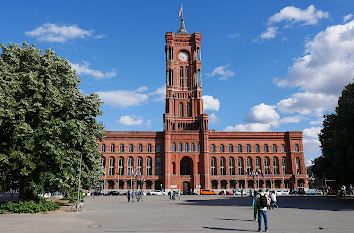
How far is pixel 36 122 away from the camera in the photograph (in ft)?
72.5

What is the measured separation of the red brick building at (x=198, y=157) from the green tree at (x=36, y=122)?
159ft

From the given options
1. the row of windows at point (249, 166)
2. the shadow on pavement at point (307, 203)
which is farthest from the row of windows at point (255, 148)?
the shadow on pavement at point (307, 203)

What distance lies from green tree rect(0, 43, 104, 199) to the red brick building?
159 ft

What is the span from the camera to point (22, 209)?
20828 mm

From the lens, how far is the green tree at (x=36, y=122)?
67.1 ft

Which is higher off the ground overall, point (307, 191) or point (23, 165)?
point (23, 165)

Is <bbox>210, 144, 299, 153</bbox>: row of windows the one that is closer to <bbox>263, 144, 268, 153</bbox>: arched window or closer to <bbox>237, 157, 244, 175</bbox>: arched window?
<bbox>263, 144, 268, 153</bbox>: arched window

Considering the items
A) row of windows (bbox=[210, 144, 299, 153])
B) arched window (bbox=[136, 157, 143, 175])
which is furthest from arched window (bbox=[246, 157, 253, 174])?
arched window (bbox=[136, 157, 143, 175])

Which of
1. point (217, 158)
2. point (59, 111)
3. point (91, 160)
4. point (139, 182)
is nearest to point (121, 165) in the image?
point (139, 182)

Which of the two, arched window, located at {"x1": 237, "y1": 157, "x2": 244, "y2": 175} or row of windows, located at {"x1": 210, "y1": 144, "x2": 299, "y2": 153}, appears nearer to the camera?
arched window, located at {"x1": 237, "y1": 157, "x2": 244, "y2": 175}

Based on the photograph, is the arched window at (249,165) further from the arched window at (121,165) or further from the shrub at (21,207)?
the shrub at (21,207)

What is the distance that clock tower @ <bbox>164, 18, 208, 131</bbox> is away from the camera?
3110 inches

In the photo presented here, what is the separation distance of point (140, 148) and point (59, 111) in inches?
2060

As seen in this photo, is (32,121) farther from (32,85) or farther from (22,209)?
(22,209)
